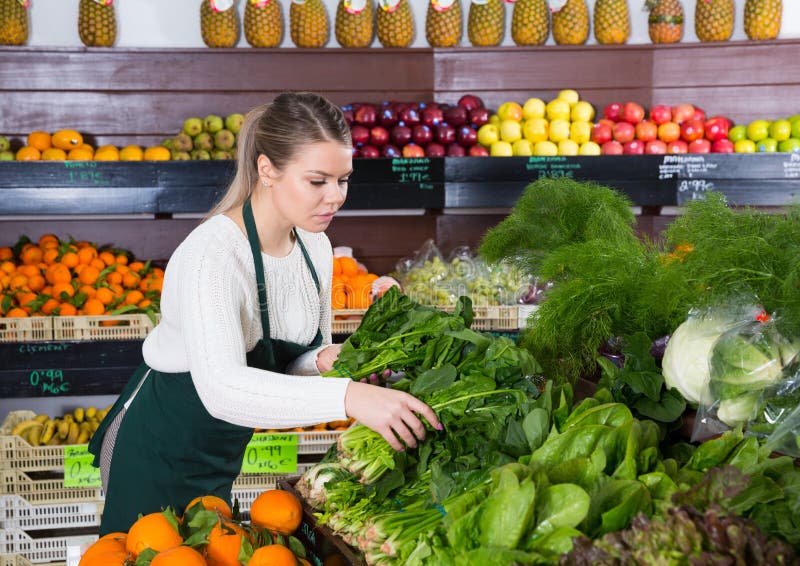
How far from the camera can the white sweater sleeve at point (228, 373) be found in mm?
1519

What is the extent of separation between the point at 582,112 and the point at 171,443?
2.95 meters

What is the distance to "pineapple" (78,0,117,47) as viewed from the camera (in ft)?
12.8

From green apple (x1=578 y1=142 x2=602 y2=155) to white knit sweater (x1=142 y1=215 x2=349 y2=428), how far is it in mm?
2300

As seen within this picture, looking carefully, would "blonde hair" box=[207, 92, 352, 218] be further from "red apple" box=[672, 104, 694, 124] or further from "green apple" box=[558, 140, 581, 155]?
"red apple" box=[672, 104, 694, 124]

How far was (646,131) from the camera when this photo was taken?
163 inches


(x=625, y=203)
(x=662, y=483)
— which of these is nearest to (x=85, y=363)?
(x=625, y=203)

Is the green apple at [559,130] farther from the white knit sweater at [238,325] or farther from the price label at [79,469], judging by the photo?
the price label at [79,469]

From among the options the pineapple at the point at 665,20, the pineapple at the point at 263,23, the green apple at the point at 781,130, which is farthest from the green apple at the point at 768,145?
the pineapple at the point at 263,23

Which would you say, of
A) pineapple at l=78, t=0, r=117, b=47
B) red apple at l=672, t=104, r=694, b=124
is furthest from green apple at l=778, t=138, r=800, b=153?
pineapple at l=78, t=0, r=117, b=47

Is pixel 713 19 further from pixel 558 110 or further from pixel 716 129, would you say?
pixel 558 110

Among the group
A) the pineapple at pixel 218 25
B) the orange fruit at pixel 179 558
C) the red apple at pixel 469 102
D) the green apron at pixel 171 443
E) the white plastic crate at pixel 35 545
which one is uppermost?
the pineapple at pixel 218 25

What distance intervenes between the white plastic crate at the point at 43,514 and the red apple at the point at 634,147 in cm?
296

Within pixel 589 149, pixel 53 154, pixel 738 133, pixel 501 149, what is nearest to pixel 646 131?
pixel 589 149

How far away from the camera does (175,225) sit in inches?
161
